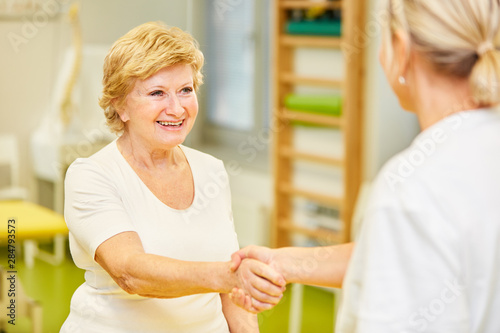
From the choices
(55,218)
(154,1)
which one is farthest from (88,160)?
(55,218)

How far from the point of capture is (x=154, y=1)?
2990 mm

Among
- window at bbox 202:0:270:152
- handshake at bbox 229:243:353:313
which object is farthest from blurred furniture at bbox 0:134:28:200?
handshake at bbox 229:243:353:313

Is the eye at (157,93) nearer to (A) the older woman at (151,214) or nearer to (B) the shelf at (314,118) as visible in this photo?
(A) the older woman at (151,214)

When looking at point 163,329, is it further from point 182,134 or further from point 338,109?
point 338,109

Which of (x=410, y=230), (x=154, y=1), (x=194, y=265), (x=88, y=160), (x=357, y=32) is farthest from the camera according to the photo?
Answer: (x=357, y=32)

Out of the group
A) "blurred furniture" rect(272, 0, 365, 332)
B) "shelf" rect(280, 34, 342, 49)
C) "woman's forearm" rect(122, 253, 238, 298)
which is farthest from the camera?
"shelf" rect(280, 34, 342, 49)

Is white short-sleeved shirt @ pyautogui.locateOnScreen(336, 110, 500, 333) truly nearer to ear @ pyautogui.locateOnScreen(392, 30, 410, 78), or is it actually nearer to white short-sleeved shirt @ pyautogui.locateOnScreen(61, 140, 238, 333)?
ear @ pyautogui.locateOnScreen(392, 30, 410, 78)

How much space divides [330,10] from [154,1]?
1.45 meters

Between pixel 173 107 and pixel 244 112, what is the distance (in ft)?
11.7

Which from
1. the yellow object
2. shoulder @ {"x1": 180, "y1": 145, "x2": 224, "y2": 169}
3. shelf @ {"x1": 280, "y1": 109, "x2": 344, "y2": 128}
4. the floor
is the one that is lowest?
the floor

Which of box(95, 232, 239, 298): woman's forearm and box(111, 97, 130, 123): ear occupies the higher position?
box(111, 97, 130, 123): ear

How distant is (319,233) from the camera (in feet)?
14.2

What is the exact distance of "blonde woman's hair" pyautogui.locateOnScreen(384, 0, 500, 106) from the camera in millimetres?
1124

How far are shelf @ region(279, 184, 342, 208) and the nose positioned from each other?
259 cm
